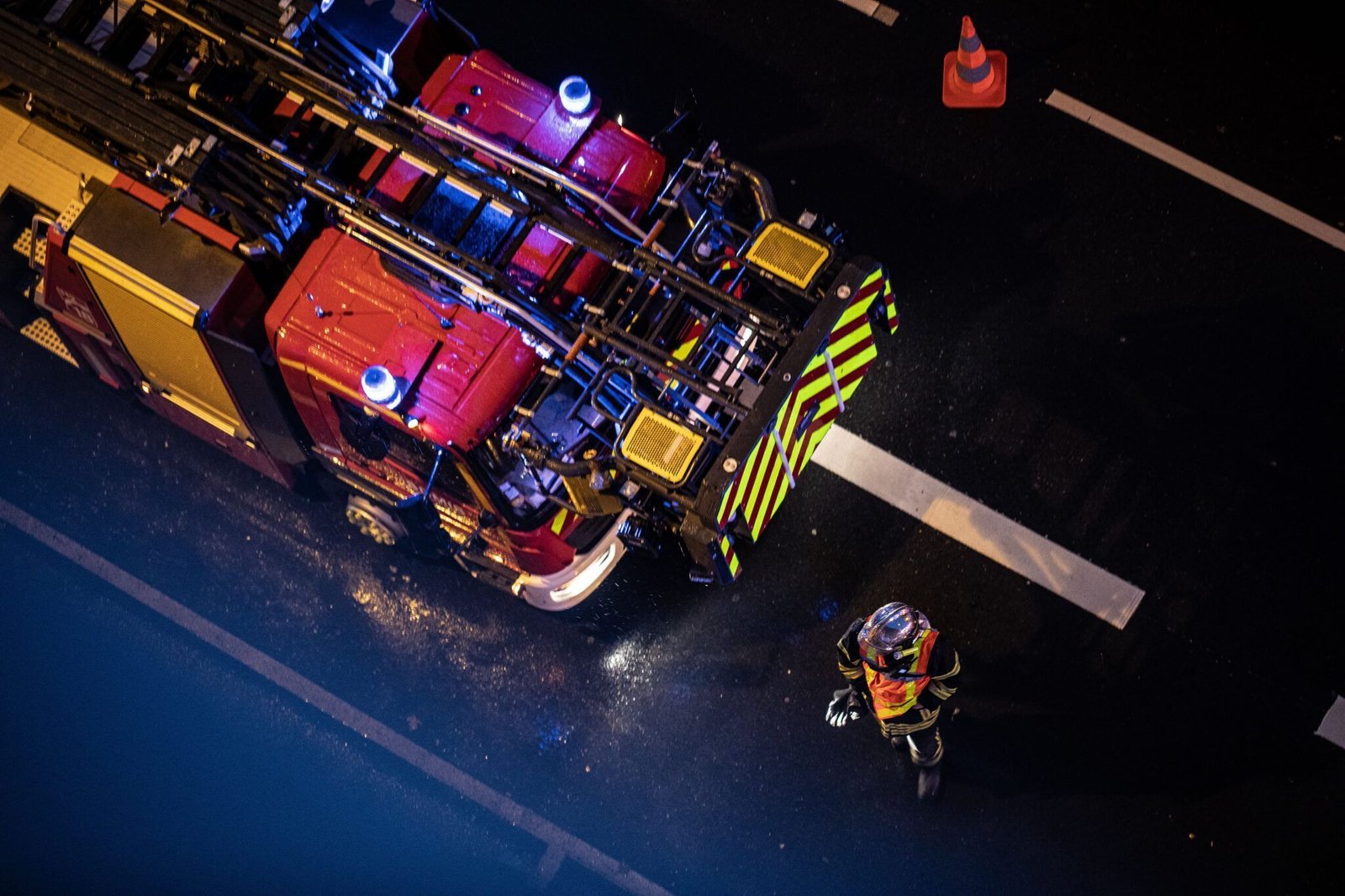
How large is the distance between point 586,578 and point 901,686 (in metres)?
2.23

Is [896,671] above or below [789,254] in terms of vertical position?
below

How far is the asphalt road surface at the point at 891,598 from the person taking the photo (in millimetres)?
9914

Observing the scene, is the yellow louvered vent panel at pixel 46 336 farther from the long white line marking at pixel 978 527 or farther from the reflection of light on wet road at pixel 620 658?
the long white line marking at pixel 978 527

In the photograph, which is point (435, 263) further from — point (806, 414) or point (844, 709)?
point (844, 709)

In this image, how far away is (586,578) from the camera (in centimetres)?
996

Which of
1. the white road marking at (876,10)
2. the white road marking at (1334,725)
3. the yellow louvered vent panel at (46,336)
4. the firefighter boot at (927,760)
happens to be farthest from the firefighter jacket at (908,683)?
the yellow louvered vent panel at (46,336)

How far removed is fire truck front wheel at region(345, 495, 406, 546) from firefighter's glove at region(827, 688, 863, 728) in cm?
301

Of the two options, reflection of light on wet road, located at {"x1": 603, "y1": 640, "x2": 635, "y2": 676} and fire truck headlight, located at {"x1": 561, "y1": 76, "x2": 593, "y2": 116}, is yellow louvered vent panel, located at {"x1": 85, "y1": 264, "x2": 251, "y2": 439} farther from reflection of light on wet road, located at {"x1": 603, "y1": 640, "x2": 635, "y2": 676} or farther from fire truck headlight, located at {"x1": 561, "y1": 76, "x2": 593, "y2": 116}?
reflection of light on wet road, located at {"x1": 603, "y1": 640, "x2": 635, "y2": 676}

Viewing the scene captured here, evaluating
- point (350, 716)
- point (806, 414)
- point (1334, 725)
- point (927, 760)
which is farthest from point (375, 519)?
point (1334, 725)

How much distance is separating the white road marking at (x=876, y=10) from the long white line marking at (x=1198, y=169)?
132 cm

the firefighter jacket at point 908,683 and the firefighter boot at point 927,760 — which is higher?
the firefighter jacket at point 908,683

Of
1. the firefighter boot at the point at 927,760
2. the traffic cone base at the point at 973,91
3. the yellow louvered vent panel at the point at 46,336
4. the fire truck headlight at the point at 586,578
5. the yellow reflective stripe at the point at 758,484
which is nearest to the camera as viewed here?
the yellow reflective stripe at the point at 758,484

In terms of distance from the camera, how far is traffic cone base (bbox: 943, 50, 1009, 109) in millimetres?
10875

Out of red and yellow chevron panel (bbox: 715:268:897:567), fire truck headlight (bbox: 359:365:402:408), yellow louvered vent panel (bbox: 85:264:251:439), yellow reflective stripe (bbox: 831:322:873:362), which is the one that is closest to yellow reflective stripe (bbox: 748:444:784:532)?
red and yellow chevron panel (bbox: 715:268:897:567)
